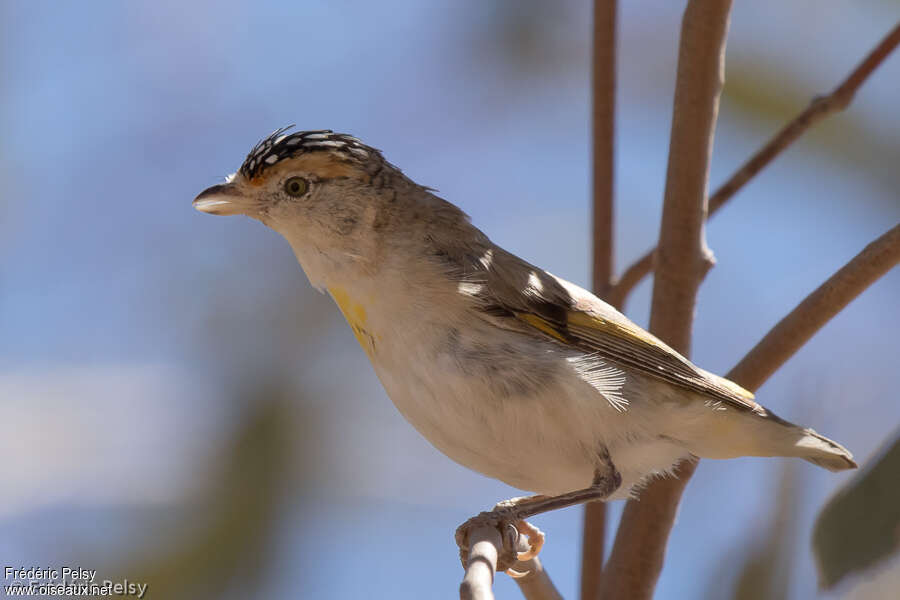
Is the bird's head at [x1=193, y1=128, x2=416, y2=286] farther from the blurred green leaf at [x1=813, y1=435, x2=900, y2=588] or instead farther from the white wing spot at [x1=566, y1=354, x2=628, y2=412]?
the blurred green leaf at [x1=813, y1=435, x2=900, y2=588]

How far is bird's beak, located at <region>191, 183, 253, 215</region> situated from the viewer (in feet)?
9.93

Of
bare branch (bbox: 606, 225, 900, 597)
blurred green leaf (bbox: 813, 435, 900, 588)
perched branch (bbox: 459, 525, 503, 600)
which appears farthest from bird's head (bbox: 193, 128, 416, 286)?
blurred green leaf (bbox: 813, 435, 900, 588)

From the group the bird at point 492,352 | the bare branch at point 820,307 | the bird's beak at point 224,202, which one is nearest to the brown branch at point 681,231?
the bird at point 492,352

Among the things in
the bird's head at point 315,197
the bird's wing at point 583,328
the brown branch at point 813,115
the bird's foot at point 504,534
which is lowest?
the bird's foot at point 504,534

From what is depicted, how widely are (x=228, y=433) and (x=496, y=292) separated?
121 inches

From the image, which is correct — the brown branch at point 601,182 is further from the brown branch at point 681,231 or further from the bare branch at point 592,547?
the brown branch at point 681,231

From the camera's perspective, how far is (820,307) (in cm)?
259

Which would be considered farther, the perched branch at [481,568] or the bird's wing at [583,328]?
the bird's wing at [583,328]

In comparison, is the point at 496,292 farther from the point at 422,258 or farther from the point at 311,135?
the point at 311,135

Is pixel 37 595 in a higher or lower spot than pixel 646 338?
lower

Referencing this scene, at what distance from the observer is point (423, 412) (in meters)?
2.66

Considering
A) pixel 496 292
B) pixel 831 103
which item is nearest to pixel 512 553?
pixel 496 292

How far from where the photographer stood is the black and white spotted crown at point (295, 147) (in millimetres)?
3055

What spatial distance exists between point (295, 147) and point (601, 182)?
3.72 feet
